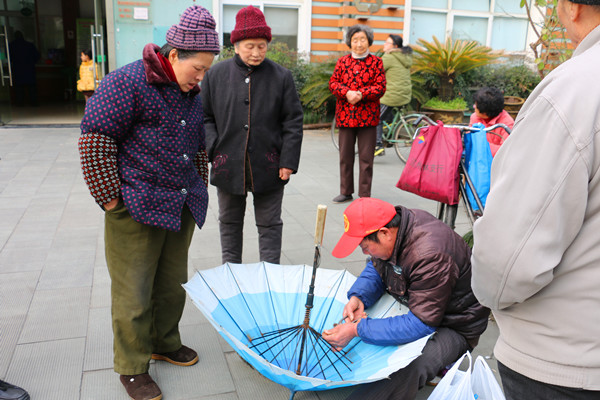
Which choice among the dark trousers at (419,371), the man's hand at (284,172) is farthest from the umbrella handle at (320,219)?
the man's hand at (284,172)

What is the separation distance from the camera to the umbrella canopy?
2.18 m

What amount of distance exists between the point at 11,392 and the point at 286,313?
1.35 metres

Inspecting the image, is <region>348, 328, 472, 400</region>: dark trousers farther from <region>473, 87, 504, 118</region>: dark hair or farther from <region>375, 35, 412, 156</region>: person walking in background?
<region>375, 35, 412, 156</region>: person walking in background

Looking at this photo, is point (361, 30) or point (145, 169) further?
point (361, 30)

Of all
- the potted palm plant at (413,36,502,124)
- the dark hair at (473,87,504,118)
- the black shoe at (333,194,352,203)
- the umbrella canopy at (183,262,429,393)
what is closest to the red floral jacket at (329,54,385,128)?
the black shoe at (333,194,352,203)

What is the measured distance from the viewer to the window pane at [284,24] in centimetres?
1175

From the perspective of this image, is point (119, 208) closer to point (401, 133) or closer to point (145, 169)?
point (145, 169)

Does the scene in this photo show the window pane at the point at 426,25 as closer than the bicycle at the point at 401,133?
No

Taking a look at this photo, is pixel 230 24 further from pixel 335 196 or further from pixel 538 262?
pixel 538 262

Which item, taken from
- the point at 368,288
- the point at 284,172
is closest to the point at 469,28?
the point at 284,172

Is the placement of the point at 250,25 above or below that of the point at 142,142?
above

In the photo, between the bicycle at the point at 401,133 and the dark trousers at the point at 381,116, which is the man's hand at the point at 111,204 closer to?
the bicycle at the point at 401,133

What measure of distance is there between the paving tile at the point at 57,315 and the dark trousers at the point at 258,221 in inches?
40.1

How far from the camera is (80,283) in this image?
3.83 m
